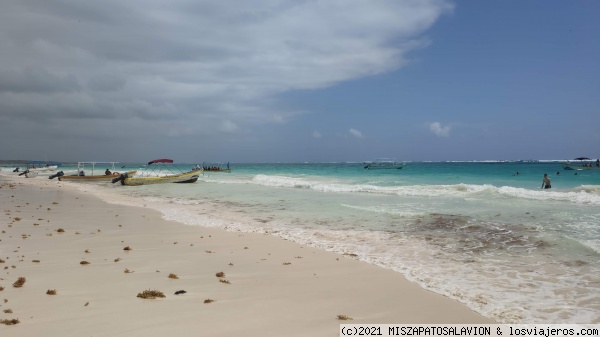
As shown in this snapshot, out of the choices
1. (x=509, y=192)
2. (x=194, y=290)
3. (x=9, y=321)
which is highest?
(x=509, y=192)

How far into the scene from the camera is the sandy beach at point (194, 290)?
5227 mm

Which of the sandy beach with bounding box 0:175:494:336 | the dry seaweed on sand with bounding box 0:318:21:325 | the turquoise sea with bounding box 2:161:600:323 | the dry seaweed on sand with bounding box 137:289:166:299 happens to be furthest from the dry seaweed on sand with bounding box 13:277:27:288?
the turquoise sea with bounding box 2:161:600:323

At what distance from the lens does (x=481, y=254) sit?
→ 10.4m

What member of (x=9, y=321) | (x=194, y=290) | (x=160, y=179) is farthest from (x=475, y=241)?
(x=160, y=179)

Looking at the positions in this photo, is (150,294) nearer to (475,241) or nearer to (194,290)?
(194,290)

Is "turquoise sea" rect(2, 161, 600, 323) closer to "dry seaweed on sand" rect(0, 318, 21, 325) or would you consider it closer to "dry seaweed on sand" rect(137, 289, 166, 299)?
"dry seaweed on sand" rect(137, 289, 166, 299)

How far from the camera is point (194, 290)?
6.77 m

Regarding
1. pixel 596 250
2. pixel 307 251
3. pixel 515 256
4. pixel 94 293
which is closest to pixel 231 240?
pixel 307 251

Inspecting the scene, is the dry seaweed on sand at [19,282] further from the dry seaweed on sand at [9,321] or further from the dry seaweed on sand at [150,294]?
the dry seaweed on sand at [150,294]

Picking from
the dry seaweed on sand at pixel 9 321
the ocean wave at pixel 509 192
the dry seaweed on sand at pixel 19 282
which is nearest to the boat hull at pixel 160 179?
the ocean wave at pixel 509 192

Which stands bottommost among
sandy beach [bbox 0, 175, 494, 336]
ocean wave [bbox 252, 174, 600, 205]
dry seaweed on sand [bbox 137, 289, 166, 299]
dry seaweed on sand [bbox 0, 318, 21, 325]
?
sandy beach [bbox 0, 175, 494, 336]

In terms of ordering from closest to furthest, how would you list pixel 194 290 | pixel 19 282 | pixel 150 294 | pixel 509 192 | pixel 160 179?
pixel 150 294 → pixel 19 282 → pixel 194 290 → pixel 509 192 → pixel 160 179

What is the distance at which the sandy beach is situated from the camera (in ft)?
17.1

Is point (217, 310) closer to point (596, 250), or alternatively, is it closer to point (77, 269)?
point (77, 269)
